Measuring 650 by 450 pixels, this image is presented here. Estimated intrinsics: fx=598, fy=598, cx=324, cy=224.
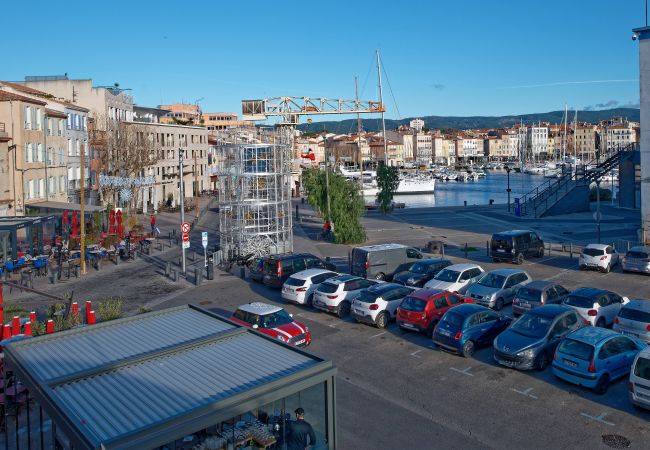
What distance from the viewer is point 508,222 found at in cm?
4616

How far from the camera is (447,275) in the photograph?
877 inches

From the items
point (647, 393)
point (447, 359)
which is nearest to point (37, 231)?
point (447, 359)

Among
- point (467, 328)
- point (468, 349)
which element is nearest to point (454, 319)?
point (467, 328)

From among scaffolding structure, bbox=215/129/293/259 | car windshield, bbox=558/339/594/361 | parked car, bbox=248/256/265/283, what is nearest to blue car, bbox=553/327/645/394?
car windshield, bbox=558/339/594/361

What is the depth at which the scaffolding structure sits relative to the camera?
31.8 metres

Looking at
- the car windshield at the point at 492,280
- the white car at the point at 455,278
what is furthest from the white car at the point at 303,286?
the car windshield at the point at 492,280

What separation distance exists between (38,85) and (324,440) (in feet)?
192

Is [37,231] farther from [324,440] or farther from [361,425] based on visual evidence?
[324,440]

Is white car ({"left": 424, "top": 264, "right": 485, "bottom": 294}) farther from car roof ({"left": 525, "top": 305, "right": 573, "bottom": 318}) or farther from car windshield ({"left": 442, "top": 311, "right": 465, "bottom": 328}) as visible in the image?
car roof ({"left": 525, "top": 305, "right": 573, "bottom": 318})

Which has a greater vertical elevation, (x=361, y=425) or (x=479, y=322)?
(x=479, y=322)

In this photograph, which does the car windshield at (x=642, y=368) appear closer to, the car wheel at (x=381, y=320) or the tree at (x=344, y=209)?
the car wheel at (x=381, y=320)

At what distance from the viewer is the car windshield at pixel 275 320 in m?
16.5

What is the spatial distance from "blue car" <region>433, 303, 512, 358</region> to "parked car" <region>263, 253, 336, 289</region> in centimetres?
968

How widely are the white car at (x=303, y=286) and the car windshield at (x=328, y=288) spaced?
75 centimetres
